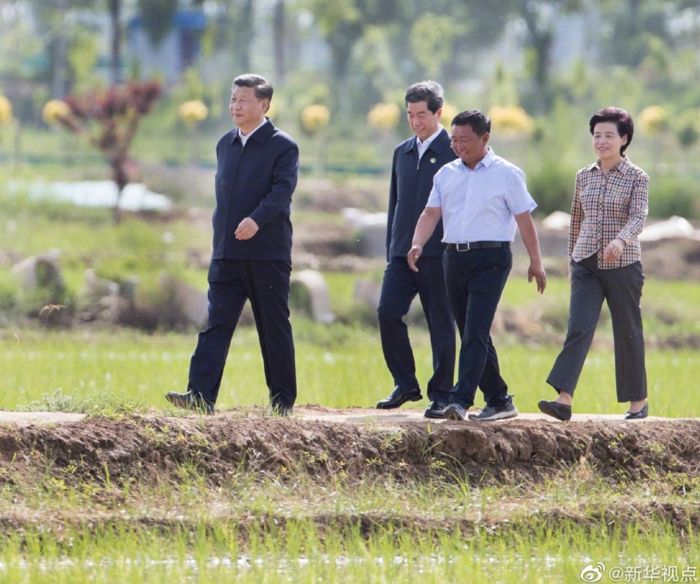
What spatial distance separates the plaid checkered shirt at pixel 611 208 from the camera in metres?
7.47

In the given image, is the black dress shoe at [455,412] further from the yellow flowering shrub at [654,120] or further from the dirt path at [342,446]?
the yellow flowering shrub at [654,120]

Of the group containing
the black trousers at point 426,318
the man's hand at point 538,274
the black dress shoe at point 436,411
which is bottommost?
the black dress shoe at point 436,411

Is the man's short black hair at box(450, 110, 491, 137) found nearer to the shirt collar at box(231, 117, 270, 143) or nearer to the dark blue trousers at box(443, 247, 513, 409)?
the dark blue trousers at box(443, 247, 513, 409)

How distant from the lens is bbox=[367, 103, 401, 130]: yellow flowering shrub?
27.5 metres

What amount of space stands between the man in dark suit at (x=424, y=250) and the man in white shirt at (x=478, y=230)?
286 millimetres

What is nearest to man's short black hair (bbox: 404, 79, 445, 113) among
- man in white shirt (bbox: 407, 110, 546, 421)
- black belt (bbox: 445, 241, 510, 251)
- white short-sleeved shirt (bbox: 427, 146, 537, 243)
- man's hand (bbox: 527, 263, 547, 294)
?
man in white shirt (bbox: 407, 110, 546, 421)

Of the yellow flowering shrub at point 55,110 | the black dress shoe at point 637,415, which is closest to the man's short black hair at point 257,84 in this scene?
the black dress shoe at point 637,415

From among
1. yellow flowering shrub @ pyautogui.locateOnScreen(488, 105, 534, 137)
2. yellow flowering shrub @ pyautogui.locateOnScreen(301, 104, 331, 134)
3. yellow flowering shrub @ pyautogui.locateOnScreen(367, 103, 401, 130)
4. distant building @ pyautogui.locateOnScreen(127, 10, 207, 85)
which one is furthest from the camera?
distant building @ pyautogui.locateOnScreen(127, 10, 207, 85)

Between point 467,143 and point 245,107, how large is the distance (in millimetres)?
1158

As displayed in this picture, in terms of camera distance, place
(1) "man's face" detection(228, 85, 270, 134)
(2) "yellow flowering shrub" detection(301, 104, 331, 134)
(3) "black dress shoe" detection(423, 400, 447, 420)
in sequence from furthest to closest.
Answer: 1. (2) "yellow flowering shrub" detection(301, 104, 331, 134)
2. (3) "black dress shoe" detection(423, 400, 447, 420)
3. (1) "man's face" detection(228, 85, 270, 134)

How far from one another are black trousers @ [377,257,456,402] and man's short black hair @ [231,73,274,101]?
3.80ft

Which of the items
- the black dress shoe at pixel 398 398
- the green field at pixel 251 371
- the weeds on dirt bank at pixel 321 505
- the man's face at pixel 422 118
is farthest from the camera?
the green field at pixel 251 371

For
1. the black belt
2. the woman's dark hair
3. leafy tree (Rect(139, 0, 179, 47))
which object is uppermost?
leafy tree (Rect(139, 0, 179, 47))

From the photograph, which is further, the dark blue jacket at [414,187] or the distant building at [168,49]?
the distant building at [168,49]
